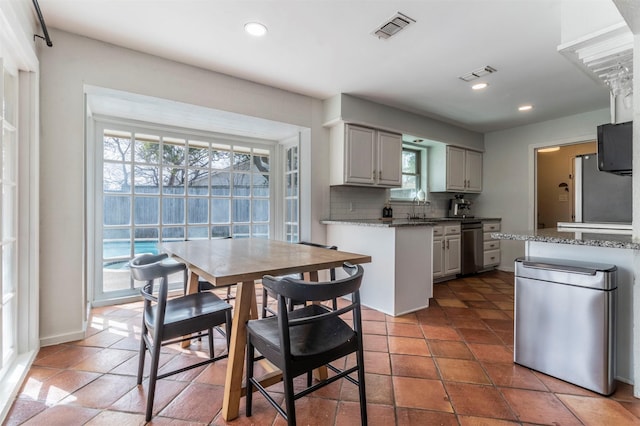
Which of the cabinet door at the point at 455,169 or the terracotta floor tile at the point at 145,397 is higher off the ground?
the cabinet door at the point at 455,169

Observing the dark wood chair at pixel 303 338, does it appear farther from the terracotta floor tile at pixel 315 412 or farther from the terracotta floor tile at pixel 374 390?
the terracotta floor tile at pixel 374 390

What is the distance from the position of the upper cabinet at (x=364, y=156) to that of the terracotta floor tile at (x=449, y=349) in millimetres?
2046

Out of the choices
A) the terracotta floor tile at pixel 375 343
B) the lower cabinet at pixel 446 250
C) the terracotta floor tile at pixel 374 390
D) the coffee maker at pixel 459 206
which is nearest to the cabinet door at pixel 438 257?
the lower cabinet at pixel 446 250

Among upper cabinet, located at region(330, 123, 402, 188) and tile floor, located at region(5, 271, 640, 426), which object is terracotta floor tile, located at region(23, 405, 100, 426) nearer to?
tile floor, located at region(5, 271, 640, 426)

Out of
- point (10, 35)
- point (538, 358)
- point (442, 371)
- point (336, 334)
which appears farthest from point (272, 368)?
point (10, 35)

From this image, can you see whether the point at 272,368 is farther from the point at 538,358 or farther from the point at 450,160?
the point at 450,160

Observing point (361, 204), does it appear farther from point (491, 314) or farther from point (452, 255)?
point (491, 314)

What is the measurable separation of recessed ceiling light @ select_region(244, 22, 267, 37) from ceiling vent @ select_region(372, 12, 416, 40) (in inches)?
33.7

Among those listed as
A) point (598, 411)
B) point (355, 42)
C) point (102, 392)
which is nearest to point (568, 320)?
point (598, 411)

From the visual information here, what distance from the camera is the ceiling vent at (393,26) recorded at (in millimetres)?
2174

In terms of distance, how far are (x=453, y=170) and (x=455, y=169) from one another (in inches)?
2.2

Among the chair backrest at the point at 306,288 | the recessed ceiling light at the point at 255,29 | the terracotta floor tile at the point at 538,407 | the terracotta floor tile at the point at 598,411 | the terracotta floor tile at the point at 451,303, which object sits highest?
the recessed ceiling light at the point at 255,29

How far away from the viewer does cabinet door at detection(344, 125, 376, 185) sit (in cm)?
375

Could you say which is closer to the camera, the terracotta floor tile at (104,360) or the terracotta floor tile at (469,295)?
the terracotta floor tile at (104,360)
